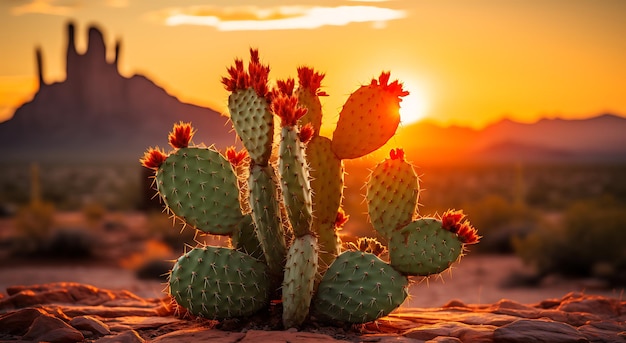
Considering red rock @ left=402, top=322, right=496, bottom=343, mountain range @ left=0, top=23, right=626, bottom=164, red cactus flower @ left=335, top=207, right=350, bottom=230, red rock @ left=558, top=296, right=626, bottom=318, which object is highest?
mountain range @ left=0, top=23, right=626, bottom=164

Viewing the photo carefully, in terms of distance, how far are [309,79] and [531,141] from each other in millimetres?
160139

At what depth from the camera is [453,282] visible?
58.8ft

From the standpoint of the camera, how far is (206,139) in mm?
114250

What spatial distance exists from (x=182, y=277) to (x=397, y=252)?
2.00 meters

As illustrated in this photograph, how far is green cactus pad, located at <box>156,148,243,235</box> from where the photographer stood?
23.5ft

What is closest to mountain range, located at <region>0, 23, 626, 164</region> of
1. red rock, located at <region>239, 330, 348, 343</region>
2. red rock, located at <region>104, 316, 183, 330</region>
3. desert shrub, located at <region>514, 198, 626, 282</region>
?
desert shrub, located at <region>514, 198, 626, 282</region>

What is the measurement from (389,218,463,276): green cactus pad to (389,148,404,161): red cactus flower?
2.16 ft

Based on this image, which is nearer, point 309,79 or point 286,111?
point 286,111

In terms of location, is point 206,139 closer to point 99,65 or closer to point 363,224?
point 99,65

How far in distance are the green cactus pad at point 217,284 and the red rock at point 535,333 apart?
7.01 ft

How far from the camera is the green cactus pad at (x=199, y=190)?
23.5 ft

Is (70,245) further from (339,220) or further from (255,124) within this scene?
(255,124)

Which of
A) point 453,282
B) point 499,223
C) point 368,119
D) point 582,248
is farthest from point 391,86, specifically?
point 499,223

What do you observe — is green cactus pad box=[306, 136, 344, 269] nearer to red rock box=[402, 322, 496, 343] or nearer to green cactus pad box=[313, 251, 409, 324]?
green cactus pad box=[313, 251, 409, 324]
